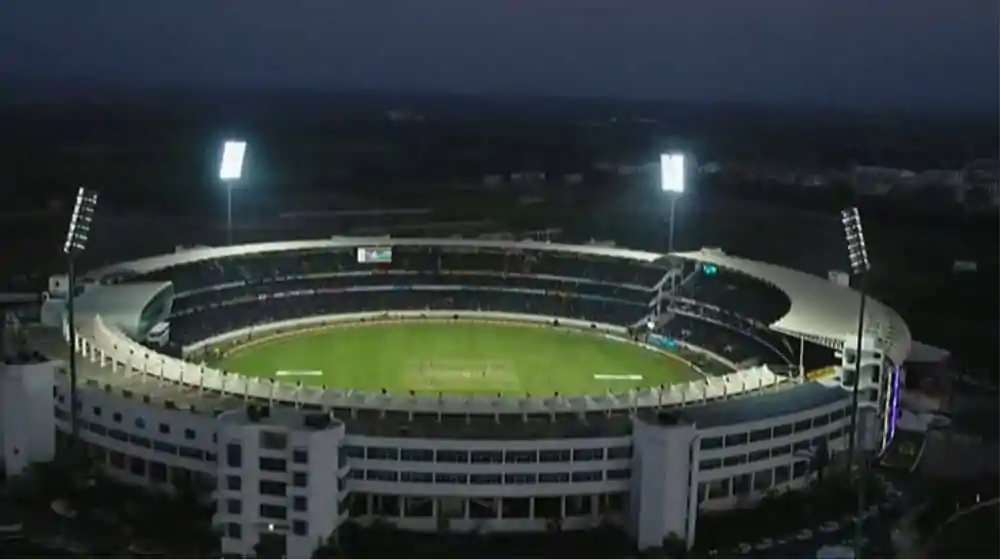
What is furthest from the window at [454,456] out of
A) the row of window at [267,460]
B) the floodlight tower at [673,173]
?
the floodlight tower at [673,173]

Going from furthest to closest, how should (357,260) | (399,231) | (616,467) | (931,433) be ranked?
(399,231)
(357,260)
(931,433)
(616,467)

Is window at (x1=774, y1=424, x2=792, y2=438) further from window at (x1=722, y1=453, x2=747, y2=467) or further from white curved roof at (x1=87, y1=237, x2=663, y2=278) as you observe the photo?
white curved roof at (x1=87, y1=237, x2=663, y2=278)

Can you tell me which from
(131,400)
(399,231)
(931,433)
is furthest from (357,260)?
(931,433)

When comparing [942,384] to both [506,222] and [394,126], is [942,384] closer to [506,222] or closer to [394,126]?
[506,222]

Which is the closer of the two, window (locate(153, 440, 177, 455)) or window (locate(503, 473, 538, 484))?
window (locate(503, 473, 538, 484))

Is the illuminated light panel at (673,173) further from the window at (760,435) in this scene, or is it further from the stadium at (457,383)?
the window at (760,435)

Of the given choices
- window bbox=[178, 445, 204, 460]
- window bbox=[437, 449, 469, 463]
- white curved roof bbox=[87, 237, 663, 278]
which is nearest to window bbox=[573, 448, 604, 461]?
window bbox=[437, 449, 469, 463]
